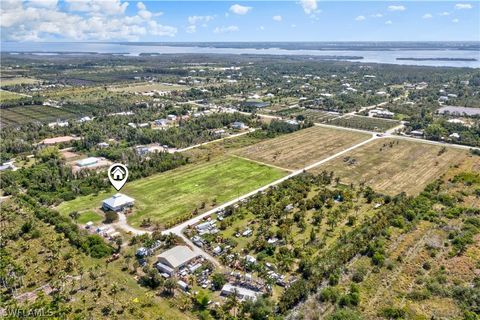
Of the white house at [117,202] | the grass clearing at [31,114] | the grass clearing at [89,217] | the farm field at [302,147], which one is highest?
the grass clearing at [31,114]

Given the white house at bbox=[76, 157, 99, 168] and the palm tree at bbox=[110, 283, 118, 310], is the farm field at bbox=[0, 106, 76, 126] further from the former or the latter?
the palm tree at bbox=[110, 283, 118, 310]

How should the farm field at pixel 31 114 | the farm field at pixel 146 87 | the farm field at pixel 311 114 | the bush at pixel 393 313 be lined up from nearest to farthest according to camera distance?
the bush at pixel 393 313 → the farm field at pixel 31 114 → the farm field at pixel 311 114 → the farm field at pixel 146 87

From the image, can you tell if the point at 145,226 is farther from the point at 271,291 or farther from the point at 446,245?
the point at 446,245

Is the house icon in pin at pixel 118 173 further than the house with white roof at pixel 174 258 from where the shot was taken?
Yes

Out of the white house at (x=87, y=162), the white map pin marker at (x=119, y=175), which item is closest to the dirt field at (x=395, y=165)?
the white map pin marker at (x=119, y=175)

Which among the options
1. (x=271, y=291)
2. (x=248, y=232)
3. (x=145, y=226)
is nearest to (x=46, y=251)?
(x=145, y=226)

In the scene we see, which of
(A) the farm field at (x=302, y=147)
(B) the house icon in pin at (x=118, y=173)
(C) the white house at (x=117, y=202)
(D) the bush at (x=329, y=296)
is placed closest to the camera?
(D) the bush at (x=329, y=296)

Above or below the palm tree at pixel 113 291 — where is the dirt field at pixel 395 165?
above

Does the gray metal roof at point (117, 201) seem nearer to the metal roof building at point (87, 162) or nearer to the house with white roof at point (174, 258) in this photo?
the house with white roof at point (174, 258)
